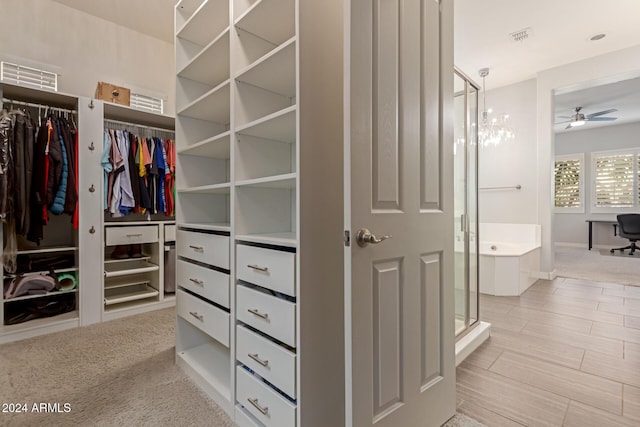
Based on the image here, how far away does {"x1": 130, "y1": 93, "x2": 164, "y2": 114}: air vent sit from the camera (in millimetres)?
3551

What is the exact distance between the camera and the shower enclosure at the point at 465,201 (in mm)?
2279

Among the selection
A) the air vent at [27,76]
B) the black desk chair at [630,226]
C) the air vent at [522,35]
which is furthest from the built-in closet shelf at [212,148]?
the black desk chair at [630,226]

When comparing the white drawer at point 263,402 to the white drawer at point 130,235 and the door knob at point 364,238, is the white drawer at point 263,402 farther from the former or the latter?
the white drawer at point 130,235

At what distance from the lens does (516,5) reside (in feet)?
9.91

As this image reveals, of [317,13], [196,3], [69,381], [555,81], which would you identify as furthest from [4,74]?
[555,81]

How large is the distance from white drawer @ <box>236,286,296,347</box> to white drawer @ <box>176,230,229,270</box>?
9.5 inches

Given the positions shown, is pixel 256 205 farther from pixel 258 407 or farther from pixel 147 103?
pixel 147 103

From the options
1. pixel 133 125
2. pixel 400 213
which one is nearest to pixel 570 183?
pixel 400 213

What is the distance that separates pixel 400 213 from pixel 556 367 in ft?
5.66

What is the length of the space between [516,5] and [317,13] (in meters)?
2.85

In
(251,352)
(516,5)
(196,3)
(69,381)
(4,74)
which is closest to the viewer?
(251,352)

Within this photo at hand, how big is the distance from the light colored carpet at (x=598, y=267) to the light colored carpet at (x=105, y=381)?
14.1ft

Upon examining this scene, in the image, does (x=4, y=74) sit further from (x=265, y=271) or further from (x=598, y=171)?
(x=598, y=171)

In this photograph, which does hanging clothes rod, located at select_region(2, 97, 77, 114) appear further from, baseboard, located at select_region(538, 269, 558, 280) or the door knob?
baseboard, located at select_region(538, 269, 558, 280)
